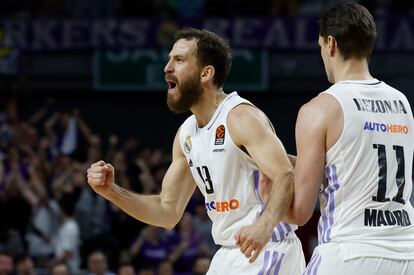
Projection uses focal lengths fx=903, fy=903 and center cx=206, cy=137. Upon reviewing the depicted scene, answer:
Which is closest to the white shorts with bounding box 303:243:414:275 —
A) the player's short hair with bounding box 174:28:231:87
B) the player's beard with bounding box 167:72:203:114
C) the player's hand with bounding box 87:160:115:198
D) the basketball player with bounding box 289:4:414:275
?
the basketball player with bounding box 289:4:414:275

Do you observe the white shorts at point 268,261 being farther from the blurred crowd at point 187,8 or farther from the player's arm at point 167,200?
the blurred crowd at point 187,8

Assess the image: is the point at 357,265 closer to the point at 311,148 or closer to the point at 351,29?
the point at 311,148

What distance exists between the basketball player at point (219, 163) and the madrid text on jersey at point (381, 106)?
2.37ft

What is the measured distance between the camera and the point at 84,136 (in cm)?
1658

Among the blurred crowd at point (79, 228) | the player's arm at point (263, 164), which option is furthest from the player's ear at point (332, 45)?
the blurred crowd at point (79, 228)

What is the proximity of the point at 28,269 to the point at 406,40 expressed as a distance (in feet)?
31.6

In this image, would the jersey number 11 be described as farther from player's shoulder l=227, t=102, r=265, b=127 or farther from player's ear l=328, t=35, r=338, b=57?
player's shoulder l=227, t=102, r=265, b=127

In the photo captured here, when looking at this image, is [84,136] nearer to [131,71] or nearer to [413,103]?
[131,71]

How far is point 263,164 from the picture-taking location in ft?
17.8

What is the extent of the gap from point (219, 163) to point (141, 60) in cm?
1364

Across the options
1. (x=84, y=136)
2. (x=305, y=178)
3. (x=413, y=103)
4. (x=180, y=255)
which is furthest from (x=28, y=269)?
(x=305, y=178)

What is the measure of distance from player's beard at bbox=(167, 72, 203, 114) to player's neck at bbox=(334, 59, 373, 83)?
134cm

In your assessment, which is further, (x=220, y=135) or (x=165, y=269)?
(x=165, y=269)

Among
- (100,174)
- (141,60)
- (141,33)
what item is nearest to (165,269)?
(100,174)
